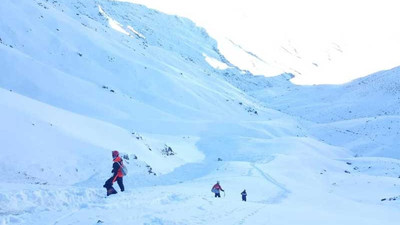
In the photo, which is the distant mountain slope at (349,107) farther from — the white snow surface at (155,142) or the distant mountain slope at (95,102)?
the distant mountain slope at (95,102)

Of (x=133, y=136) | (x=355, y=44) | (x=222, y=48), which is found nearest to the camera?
(x=133, y=136)

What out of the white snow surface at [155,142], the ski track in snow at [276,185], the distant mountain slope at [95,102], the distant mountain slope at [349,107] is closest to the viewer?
the white snow surface at [155,142]

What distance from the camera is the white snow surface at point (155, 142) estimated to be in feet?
42.7

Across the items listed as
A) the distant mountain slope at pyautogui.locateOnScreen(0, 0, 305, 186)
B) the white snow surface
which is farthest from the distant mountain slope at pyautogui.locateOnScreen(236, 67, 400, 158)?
the distant mountain slope at pyautogui.locateOnScreen(0, 0, 305, 186)

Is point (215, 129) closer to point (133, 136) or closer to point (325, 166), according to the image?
point (325, 166)

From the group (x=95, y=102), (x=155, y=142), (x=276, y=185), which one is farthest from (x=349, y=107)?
(x=276, y=185)

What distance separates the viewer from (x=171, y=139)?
39.2 m

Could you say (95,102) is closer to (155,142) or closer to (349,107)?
(155,142)

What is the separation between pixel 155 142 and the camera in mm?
33438

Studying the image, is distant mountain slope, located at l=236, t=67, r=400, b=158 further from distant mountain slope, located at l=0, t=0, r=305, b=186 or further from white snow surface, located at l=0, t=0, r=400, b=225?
distant mountain slope, located at l=0, t=0, r=305, b=186

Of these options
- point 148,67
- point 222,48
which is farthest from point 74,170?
point 222,48

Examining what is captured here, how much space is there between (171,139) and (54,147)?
17508 mm

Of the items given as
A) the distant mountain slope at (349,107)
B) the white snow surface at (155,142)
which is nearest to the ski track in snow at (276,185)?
the white snow surface at (155,142)

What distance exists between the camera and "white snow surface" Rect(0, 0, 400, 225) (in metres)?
13.0
